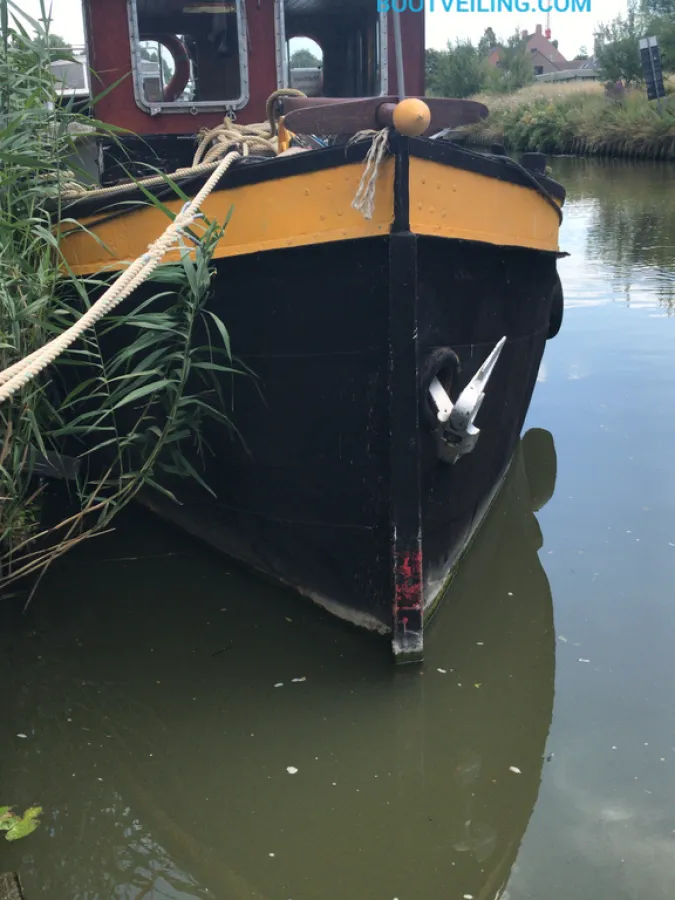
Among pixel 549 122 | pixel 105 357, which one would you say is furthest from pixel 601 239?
pixel 549 122

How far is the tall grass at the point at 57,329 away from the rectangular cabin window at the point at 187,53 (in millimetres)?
1086

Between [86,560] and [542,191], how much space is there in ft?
8.72

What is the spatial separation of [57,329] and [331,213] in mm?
1109

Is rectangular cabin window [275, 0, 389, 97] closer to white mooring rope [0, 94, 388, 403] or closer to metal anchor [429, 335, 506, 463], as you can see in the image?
white mooring rope [0, 94, 388, 403]

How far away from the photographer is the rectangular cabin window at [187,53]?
4.76 meters

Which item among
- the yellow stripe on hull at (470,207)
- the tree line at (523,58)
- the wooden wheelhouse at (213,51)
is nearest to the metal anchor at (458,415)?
the yellow stripe on hull at (470,207)

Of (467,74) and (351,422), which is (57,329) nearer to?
(351,422)

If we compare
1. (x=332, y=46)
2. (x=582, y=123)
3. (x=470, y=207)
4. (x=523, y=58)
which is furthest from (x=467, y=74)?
(x=470, y=207)

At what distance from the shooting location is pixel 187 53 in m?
4.90

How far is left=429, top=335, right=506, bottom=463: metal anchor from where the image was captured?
3262 mm

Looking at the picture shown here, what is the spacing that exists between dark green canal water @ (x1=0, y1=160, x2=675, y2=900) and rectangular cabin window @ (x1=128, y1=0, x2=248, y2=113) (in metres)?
2.31

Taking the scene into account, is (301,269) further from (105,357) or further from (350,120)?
(105,357)

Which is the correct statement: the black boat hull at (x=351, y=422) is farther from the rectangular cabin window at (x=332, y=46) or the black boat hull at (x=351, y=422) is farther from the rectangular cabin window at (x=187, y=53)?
the rectangular cabin window at (x=187, y=53)

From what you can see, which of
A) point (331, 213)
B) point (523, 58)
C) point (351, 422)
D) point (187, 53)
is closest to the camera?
point (331, 213)
